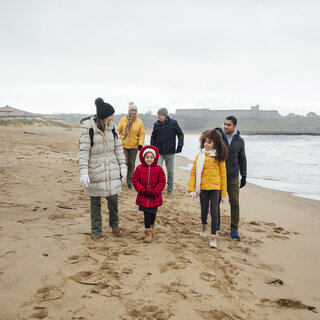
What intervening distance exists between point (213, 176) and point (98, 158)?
1476mm

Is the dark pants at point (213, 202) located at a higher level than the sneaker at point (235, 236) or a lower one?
higher

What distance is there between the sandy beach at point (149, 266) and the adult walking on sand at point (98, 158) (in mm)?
547

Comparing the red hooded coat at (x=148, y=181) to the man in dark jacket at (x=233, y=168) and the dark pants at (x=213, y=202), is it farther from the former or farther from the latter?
the man in dark jacket at (x=233, y=168)

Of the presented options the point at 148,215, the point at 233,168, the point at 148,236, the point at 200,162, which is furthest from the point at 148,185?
the point at 233,168

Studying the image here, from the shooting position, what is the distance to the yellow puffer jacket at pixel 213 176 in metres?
3.67

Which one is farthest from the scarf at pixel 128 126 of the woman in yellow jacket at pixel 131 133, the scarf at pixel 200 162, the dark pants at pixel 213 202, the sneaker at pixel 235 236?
the sneaker at pixel 235 236

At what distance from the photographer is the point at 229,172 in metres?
3.98

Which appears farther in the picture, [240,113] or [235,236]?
[240,113]

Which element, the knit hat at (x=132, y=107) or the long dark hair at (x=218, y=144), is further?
the knit hat at (x=132, y=107)

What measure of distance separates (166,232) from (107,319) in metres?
2.04

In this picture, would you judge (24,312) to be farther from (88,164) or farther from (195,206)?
(195,206)

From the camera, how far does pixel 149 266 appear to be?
290cm

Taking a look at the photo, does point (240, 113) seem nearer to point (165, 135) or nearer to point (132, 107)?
point (165, 135)

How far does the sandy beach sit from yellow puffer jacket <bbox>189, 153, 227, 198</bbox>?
733mm
